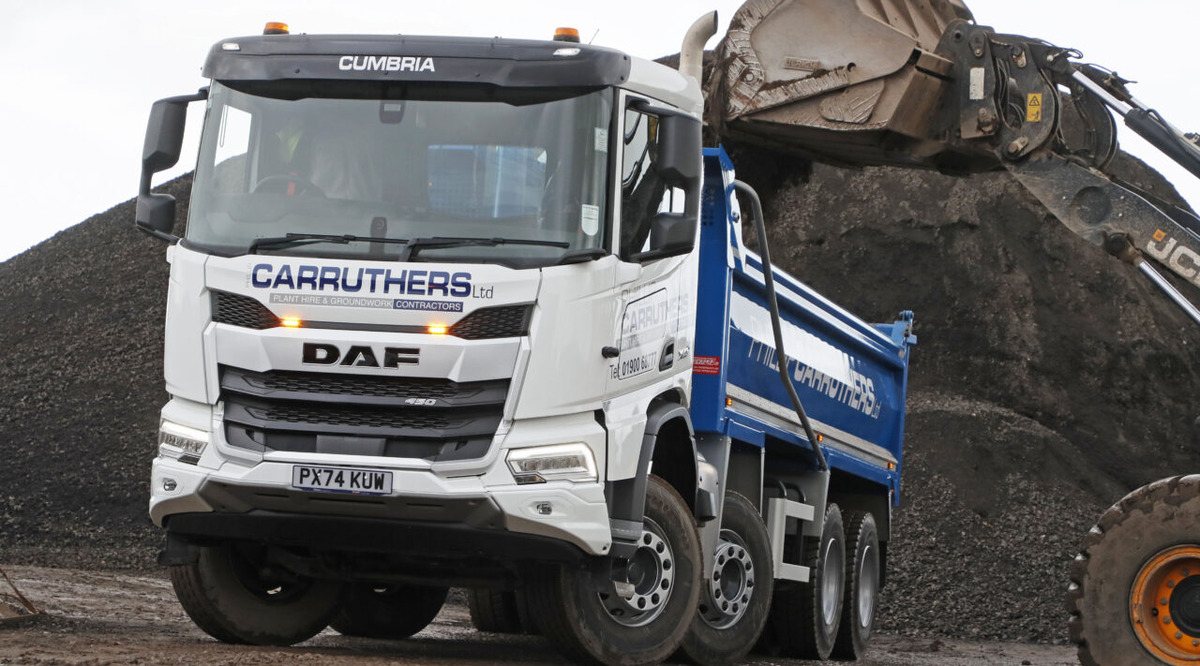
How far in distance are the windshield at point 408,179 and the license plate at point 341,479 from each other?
3.01ft

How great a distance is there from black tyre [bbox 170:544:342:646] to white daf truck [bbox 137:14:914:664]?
0.02m

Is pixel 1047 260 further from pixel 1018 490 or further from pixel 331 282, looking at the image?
pixel 331 282

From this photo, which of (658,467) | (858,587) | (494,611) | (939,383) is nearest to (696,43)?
(658,467)

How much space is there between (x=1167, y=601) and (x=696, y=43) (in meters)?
3.62

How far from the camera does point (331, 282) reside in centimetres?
644

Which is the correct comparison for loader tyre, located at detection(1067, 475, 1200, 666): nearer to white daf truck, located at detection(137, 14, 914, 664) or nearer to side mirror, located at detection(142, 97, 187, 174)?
white daf truck, located at detection(137, 14, 914, 664)

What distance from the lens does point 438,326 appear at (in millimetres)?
6379

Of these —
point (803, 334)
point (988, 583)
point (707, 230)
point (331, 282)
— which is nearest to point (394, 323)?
point (331, 282)

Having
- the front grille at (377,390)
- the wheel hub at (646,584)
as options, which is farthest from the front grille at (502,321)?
the wheel hub at (646,584)

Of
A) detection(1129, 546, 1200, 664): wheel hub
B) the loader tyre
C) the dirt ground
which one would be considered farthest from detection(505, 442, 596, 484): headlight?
detection(1129, 546, 1200, 664): wheel hub

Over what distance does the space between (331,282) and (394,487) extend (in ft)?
2.99

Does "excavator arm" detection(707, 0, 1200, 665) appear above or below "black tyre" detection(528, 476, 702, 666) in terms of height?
above

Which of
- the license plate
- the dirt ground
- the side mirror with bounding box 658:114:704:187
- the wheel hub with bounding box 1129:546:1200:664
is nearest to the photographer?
the license plate

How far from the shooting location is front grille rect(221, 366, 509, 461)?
20.9 feet
